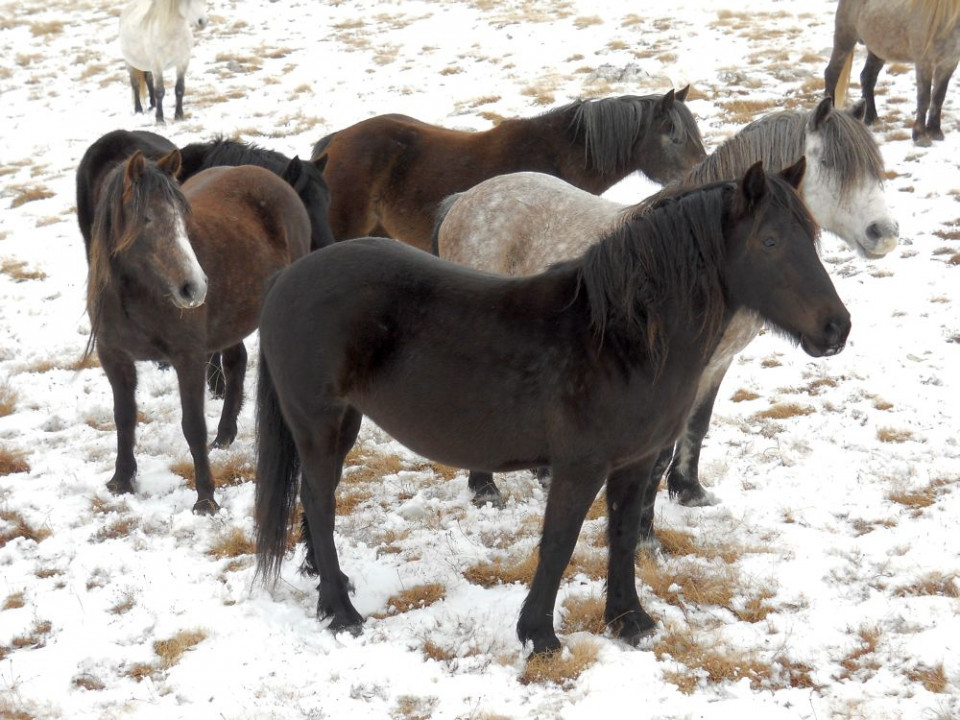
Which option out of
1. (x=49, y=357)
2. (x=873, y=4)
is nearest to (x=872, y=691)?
(x=49, y=357)

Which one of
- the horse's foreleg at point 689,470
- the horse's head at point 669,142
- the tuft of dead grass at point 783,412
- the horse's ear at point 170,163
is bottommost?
the tuft of dead grass at point 783,412

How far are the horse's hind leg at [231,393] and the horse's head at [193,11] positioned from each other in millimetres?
9991

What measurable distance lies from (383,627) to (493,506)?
1277 millimetres

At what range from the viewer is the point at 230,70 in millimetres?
Result: 15703

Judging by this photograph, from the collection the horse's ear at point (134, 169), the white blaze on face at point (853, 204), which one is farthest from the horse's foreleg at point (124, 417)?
the white blaze on face at point (853, 204)

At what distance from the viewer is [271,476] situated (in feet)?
13.1

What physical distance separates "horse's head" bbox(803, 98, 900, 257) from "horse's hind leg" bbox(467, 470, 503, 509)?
236 cm

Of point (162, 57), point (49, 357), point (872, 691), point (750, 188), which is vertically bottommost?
point (49, 357)

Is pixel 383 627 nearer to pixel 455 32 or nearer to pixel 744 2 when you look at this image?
pixel 455 32

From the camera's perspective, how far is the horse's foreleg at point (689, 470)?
4.78 metres

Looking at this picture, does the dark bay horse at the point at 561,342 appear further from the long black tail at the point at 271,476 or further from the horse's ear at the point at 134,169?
the horse's ear at the point at 134,169

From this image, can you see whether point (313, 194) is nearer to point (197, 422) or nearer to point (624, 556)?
point (197, 422)

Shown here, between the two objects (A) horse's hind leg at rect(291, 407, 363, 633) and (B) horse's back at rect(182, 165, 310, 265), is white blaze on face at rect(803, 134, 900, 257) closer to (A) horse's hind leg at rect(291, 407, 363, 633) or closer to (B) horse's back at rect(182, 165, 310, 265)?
(A) horse's hind leg at rect(291, 407, 363, 633)

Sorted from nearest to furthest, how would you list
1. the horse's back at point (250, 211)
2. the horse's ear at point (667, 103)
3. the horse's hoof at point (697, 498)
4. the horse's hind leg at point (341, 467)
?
the horse's hind leg at point (341, 467), the horse's hoof at point (697, 498), the horse's back at point (250, 211), the horse's ear at point (667, 103)
